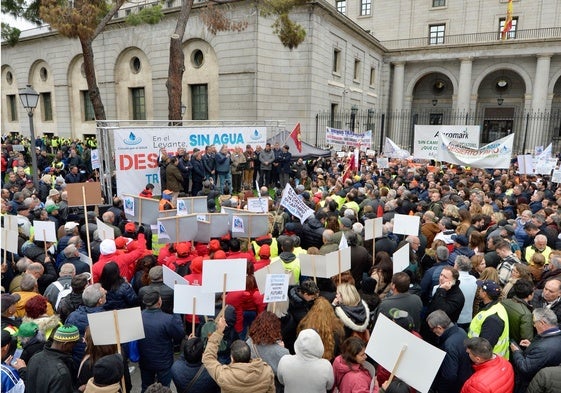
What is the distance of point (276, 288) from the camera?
4477 millimetres

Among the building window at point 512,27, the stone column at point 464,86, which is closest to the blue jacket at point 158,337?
the stone column at point 464,86

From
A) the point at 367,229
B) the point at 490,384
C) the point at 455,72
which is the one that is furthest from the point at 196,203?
the point at 455,72

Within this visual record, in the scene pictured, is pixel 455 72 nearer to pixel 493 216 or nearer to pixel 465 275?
pixel 493 216

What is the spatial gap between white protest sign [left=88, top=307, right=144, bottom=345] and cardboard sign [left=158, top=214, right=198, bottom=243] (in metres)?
2.92

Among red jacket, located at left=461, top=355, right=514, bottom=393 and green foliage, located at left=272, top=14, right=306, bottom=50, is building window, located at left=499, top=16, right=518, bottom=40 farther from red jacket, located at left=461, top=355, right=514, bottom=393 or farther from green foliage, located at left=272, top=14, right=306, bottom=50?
red jacket, located at left=461, top=355, right=514, bottom=393

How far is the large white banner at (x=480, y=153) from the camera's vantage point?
13.6 m

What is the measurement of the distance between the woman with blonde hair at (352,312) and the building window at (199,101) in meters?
23.9

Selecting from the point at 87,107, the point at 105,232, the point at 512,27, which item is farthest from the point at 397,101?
the point at 105,232

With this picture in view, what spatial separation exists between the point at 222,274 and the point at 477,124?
125ft

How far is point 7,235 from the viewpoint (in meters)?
6.09

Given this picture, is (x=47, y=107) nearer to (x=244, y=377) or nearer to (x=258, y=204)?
(x=258, y=204)

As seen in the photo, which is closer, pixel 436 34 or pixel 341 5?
pixel 436 34

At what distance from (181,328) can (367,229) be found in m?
3.64

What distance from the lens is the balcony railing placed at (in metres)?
34.6
